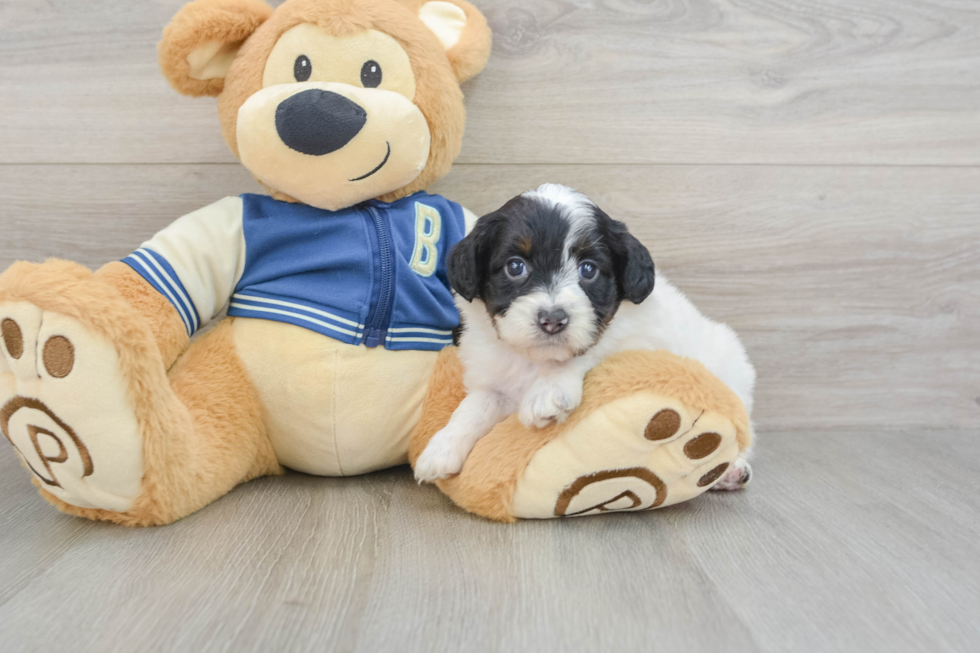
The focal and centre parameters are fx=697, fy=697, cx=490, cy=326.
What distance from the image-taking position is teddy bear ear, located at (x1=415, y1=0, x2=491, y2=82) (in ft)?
5.45

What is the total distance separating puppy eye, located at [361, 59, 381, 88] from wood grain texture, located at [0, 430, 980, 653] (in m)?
0.89

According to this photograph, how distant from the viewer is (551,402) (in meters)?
1.29

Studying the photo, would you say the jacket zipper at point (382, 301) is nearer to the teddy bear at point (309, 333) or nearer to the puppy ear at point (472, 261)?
the teddy bear at point (309, 333)

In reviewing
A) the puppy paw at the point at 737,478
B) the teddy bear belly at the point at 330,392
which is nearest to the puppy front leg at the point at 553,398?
the teddy bear belly at the point at 330,392

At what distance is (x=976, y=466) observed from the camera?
1831 mm

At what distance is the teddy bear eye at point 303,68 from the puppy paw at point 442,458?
81 cm

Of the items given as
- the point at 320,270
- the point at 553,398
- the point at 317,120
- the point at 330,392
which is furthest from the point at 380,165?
the point at 553,398

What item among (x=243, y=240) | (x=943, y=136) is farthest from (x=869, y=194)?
(x=243, y=240)

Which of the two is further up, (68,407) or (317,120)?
(317,120)

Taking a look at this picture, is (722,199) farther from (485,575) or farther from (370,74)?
(485,575)

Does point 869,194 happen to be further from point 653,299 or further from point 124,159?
point 124,159

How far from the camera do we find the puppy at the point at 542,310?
1275 millimetres

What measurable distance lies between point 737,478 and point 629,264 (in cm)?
61

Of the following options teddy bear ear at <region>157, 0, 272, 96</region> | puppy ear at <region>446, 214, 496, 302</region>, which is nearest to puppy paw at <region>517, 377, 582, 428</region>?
puppy ear at <region>446, 214, 496, 302</region>
